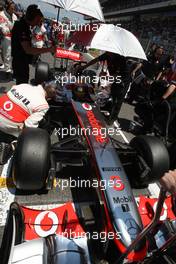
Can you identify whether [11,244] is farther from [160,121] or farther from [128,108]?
[128,108]

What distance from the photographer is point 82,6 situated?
3686 millimetres

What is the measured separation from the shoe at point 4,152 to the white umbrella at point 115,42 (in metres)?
1.68

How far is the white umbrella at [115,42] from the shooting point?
A: 3.89 metres

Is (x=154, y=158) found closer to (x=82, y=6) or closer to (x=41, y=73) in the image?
(x=82, y=6)

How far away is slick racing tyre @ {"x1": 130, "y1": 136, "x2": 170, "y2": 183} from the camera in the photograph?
2.84 m

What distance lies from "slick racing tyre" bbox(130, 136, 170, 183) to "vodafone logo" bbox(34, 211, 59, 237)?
103 centimetres

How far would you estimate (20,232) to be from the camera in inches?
79.8

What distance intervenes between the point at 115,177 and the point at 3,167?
4.50 ft

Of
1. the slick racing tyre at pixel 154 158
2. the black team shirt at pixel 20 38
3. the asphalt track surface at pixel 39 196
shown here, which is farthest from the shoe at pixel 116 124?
the slick racing tyre at pixel 154 158

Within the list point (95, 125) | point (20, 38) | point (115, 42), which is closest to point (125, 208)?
point (95, 125)

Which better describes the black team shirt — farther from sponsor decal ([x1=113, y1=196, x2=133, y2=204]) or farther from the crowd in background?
the crowd in background

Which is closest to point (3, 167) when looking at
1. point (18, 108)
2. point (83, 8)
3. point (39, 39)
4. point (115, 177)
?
point (18, 108)

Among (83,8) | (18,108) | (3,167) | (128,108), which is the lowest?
(128,108)

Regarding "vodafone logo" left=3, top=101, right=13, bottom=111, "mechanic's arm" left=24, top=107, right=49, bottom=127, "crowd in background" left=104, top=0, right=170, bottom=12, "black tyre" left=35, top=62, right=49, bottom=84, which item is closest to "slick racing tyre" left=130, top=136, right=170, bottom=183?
"mechanic's arm" left=24, top=107, right=49, bottom=127
